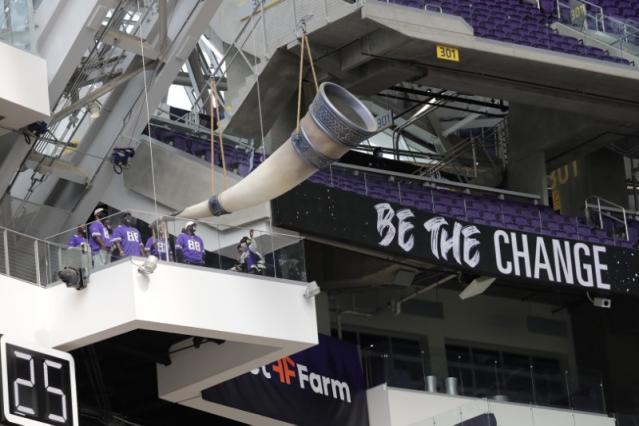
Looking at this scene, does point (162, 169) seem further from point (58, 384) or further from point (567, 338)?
point (567, 338)

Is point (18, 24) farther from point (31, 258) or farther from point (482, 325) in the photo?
point (482, 325)

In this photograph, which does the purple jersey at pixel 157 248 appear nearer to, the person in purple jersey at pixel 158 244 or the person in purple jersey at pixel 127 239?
the person in purple jersey at pixel 158 244

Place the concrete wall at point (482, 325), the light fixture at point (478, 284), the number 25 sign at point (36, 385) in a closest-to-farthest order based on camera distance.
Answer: the number 25 sign at point (36, 385)
the light fixture at point (478, 284)
the concrete wall at point (482, 325)

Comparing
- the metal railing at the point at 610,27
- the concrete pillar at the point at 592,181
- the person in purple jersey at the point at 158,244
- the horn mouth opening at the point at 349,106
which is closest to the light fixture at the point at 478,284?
the concrete pillar at the point at 592,181

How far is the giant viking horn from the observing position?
19.1 metres

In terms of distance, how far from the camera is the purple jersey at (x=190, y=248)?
20484 mm

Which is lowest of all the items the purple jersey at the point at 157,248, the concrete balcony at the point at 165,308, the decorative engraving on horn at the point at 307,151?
the concrete balcony at the point at 165,308

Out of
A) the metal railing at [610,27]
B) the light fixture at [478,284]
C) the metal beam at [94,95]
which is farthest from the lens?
the metal railing at [610,27]

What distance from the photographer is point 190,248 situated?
807 inches

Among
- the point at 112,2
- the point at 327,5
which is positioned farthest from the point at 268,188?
the point at 327,5

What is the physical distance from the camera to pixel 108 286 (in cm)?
2006

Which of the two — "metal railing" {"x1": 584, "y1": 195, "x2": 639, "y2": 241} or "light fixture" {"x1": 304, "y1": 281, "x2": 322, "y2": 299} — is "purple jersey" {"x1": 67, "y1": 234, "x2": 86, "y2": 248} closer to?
"light fixture" {"x1": 304, "y1": 281, "x2": 322, "y2": 299}

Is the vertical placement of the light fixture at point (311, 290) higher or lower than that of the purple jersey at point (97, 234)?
lower

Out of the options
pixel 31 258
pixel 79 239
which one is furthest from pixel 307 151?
pixel 31 258
